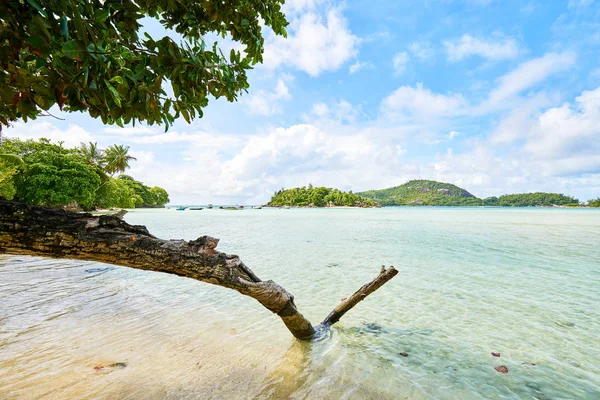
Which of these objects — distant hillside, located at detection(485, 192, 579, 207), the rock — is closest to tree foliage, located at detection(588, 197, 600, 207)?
distant hillside, located at detection(485, 192, 579, 207)

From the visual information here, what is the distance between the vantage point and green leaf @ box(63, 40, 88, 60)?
1561 mm

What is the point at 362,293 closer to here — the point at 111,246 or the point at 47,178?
the point at 111,246

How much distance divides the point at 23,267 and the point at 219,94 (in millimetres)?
10999

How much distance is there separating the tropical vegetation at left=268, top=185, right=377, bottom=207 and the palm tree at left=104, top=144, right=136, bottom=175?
99.1 metres

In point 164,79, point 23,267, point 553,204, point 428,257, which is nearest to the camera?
point 164,79

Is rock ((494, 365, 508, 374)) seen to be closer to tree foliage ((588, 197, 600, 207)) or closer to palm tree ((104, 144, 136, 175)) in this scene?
palm tree ((104, 144, 136, 175))

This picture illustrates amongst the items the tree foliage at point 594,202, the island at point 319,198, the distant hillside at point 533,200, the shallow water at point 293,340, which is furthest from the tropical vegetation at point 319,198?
the shallow water at point 293,340

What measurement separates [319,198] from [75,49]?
153 meters

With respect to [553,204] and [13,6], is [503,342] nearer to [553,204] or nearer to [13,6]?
[13,6]

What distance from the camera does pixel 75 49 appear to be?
1643mm

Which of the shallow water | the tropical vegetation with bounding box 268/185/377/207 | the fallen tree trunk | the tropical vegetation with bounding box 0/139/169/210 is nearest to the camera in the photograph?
the fallen tree trunk

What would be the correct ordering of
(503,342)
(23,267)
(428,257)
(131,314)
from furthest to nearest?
1. (428,257)
2. (23,267)
3. (131,314)
4. (503,342)

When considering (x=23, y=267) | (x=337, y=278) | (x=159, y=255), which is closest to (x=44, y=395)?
(x=159, y=255)

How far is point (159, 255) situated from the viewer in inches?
116
